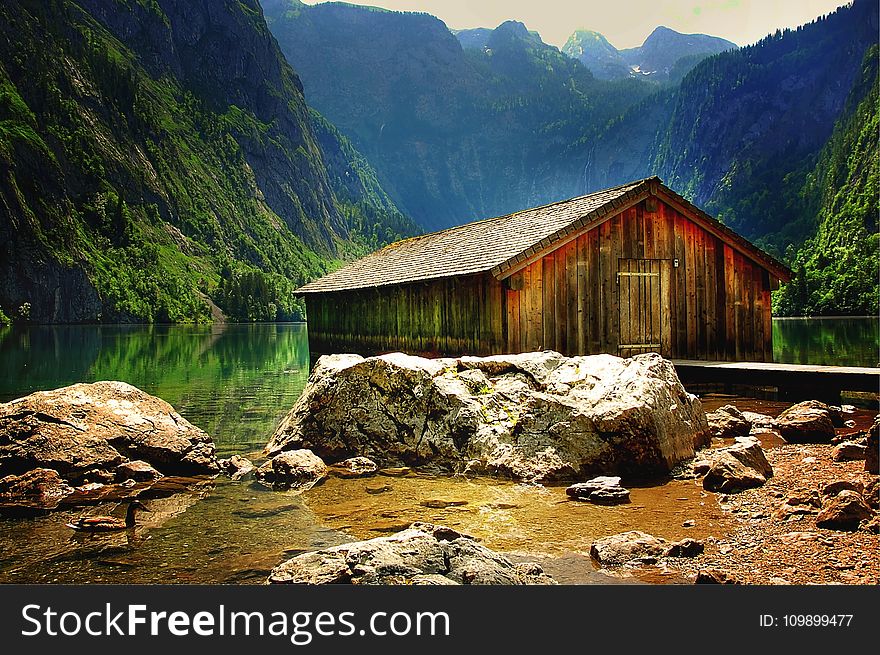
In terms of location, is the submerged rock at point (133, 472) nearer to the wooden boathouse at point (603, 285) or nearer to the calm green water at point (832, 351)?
the wooden boathouse at point (603, 285)

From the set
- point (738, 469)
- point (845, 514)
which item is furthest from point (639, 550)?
point (738, 469)

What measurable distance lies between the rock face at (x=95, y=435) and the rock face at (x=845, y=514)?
8.30 metres

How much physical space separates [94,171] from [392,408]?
158489 millimetres

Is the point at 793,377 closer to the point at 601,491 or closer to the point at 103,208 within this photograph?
the point at 601,491

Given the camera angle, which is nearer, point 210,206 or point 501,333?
point 501,333

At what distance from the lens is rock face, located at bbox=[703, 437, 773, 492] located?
889cm

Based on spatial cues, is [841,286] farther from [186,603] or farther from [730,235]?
[186,603]

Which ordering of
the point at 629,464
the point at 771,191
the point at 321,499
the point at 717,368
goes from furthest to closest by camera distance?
the point at 771,191 → the point at 717,368 → the point at 629,464 → the point at 321,499

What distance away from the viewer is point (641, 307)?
Result: 20.5 metres

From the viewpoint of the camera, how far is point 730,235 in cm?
2111

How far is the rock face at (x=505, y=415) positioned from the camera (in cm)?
1013

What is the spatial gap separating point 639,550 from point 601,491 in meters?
2.45

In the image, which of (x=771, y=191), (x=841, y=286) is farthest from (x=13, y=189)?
(x=771, y=191)

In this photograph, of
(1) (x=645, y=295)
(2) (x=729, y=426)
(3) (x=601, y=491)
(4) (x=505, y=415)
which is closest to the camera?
(3) (x=601, y=491)
